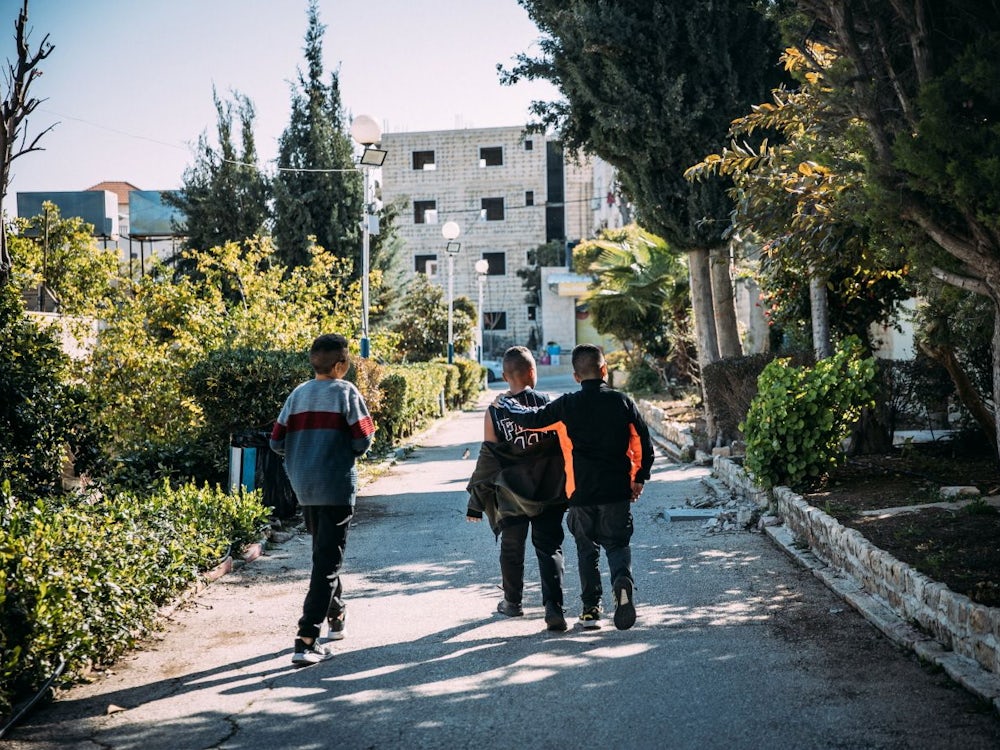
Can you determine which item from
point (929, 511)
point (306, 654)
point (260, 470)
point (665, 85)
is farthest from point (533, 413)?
point (665, 85)

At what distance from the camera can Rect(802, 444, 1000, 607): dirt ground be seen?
618 centimetres

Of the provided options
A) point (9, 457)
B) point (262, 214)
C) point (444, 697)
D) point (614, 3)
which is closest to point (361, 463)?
point (614, 3)

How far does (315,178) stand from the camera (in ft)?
91.8

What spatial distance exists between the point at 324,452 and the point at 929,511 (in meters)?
4.71

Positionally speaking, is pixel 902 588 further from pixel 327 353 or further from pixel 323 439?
pixel 327 353

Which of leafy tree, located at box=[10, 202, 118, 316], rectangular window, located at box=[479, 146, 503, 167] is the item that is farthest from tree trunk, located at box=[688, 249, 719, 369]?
rectangular window, located at box=[479, 146, 503, 167]

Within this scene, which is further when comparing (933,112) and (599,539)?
(599,539)

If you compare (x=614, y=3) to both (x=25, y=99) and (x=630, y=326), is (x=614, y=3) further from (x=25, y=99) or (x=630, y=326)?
(x=630, y=326)

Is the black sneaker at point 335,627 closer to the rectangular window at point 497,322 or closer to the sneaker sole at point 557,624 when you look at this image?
the sneaker sole at point 557,624

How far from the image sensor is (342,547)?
602 centimetres

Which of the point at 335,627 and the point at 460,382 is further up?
the point at 460,382

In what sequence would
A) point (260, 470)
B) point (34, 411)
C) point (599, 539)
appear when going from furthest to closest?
point (260, 470) < point (34, 411) < point (599, 539)

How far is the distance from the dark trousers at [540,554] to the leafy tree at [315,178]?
21.9 m

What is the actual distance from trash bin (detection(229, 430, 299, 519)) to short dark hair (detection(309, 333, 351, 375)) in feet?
14.1
